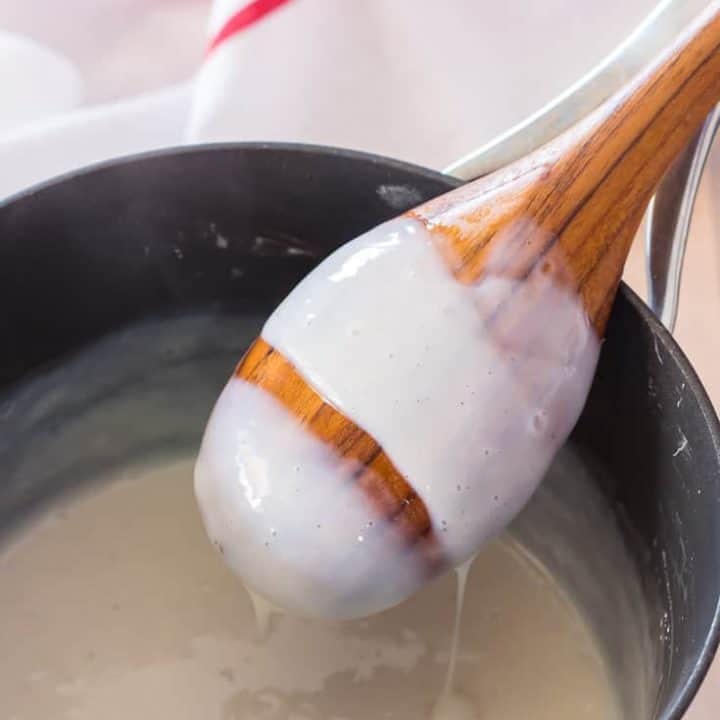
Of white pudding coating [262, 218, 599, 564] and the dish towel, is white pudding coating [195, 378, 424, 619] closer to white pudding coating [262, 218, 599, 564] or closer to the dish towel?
white pudding coating [262, 218, 599, 564]

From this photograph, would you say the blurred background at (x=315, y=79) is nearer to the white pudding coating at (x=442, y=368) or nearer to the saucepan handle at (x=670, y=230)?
the saucepan handle at (x=670, y=230)

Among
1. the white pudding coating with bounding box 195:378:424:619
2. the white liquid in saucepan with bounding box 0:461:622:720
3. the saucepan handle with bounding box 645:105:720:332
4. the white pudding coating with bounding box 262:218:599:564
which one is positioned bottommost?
the white liquid in saucepan with bounding box 0:461:622:720

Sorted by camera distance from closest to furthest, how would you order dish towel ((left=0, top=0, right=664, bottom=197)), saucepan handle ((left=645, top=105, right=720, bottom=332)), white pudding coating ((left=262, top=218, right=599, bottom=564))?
white pudding coating ((left=262, top=218, right=599, bottom=564)) < saucepan handle ((left=645, top=105, right=720, bottom=332)) < dish towel ((left=0, top=0, right=664, bottom=197))

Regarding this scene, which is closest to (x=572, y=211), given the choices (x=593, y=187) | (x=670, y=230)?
(x=593, y=187)

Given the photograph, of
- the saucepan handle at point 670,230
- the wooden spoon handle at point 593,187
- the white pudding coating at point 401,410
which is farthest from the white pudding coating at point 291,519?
the saucepan handle at point 670,230

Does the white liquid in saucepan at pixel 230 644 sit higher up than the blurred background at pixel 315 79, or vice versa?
the blurred background at pixel 315 79

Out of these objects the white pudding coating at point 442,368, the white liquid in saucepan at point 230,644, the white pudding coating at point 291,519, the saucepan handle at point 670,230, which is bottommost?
the white liquid in saucepan at point 230,644

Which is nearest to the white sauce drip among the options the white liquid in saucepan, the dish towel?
the white liquid in saucepan
